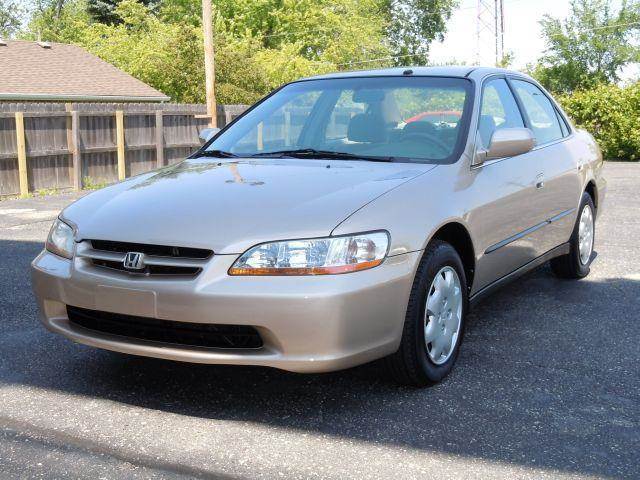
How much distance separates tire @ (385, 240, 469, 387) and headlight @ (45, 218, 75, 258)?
1.58 m

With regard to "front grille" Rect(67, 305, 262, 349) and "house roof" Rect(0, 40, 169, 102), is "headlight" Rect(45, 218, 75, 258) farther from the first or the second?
"house roof" Rect(0, 40, 169, 102)

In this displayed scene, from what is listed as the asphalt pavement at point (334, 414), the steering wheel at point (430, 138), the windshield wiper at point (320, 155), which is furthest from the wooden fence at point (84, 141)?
the steering wheel at point (430, 138)

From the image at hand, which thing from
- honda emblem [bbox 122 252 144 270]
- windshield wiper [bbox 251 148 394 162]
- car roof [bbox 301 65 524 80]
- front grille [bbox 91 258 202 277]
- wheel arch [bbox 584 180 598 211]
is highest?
car roof [bbox 301 65 524 80]

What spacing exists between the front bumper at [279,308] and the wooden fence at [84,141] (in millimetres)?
12308

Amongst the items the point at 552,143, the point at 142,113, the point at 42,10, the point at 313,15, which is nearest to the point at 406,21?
the point at 313,15

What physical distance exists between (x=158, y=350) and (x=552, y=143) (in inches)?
134

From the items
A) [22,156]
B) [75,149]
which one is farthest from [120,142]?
[22,156]

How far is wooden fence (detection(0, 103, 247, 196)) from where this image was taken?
14945 mm

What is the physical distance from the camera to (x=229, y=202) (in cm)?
367

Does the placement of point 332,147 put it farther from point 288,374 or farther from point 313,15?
point 313,15

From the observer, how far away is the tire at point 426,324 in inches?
145

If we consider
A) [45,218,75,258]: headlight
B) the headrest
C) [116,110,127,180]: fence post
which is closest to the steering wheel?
the headrest

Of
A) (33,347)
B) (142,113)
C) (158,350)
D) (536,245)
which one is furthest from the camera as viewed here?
(142,113)

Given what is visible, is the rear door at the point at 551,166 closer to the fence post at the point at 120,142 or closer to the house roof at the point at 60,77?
the fence post at the point at 120,142
